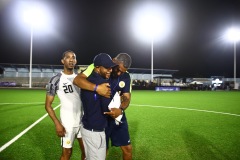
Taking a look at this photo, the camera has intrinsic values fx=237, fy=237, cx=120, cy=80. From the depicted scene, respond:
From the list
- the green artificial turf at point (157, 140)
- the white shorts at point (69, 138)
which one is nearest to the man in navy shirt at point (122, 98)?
the white shorts at point (69, 138)

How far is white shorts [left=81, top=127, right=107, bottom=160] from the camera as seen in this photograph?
3.00m

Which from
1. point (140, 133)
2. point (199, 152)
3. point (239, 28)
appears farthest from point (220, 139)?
point (239, 28)

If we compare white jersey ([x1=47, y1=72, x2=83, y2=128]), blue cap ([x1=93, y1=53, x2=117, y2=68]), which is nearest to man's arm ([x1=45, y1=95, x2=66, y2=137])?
white jersey ([x1=47, y1=72, x2=83, y2=128])

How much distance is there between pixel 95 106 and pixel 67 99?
1348 mm

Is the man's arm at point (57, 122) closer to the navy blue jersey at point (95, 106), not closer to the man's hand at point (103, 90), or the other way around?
the navy blue jersey at point (95, 106)

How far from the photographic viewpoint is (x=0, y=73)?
5494cm

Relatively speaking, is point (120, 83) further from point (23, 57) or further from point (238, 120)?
point (23, 57)

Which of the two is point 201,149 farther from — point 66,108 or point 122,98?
point 66,108

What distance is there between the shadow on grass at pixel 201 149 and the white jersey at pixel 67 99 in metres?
2.91

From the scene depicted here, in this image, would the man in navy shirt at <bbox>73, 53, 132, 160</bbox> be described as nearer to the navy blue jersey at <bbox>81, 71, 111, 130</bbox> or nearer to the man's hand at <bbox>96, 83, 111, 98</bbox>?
the navy blue jersey at <bbox>81, 71, 111, 130</bbox>

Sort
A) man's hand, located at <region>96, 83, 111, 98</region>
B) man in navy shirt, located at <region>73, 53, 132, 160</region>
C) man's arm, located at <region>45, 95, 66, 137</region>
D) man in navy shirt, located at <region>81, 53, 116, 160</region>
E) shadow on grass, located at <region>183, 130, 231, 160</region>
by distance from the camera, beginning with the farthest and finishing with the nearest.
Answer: shadow on grass, located at <region>183, 130, 231, 160</region> < man in navy shirt, located at <region>73, 53, 132, 160</region> < man's arm, located at <region>45, 95, 66, 137</region> < man in navy shirt, located at <region>81, 53, 116, 160</region> < man's hand, located at <region>96, 83, 111, 98</region>

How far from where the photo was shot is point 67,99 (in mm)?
4195

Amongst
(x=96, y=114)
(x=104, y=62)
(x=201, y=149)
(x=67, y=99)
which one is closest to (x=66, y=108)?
(x=67, y=99)

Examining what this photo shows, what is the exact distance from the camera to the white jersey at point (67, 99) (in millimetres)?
4133
